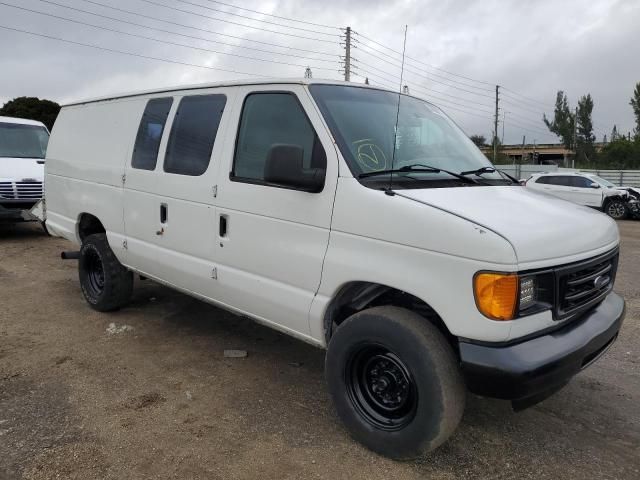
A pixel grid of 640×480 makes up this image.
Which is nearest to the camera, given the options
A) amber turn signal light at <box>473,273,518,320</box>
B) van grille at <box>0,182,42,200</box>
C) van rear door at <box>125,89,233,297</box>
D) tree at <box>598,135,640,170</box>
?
amber turn signal light at <box>473,273,518,320</box>

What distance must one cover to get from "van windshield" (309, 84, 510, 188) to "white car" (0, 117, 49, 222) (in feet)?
25.1

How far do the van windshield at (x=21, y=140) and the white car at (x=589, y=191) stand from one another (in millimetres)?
14711

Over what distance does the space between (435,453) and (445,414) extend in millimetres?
524

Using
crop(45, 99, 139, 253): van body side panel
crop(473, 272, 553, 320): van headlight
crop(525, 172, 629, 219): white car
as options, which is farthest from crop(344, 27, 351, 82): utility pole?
crop(473, 272, 553, 320): van headlight

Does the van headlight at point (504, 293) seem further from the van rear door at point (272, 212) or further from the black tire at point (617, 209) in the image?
the black tire at point (617, 209)

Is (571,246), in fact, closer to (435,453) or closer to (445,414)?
(445,414)

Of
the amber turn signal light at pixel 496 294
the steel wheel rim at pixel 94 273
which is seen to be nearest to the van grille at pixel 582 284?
the amber turn signal light at pixel 496 294

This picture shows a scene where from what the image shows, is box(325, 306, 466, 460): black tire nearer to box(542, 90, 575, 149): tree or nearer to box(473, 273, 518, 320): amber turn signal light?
box(473, 273, 518, 320): amber turn signal light

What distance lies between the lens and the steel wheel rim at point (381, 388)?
289cm

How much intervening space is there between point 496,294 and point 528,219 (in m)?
0.52

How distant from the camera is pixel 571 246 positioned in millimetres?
2748

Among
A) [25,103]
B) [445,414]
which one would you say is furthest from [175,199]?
[25,103]

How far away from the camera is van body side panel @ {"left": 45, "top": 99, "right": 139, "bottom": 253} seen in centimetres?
490

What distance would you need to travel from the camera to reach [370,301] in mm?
3170
